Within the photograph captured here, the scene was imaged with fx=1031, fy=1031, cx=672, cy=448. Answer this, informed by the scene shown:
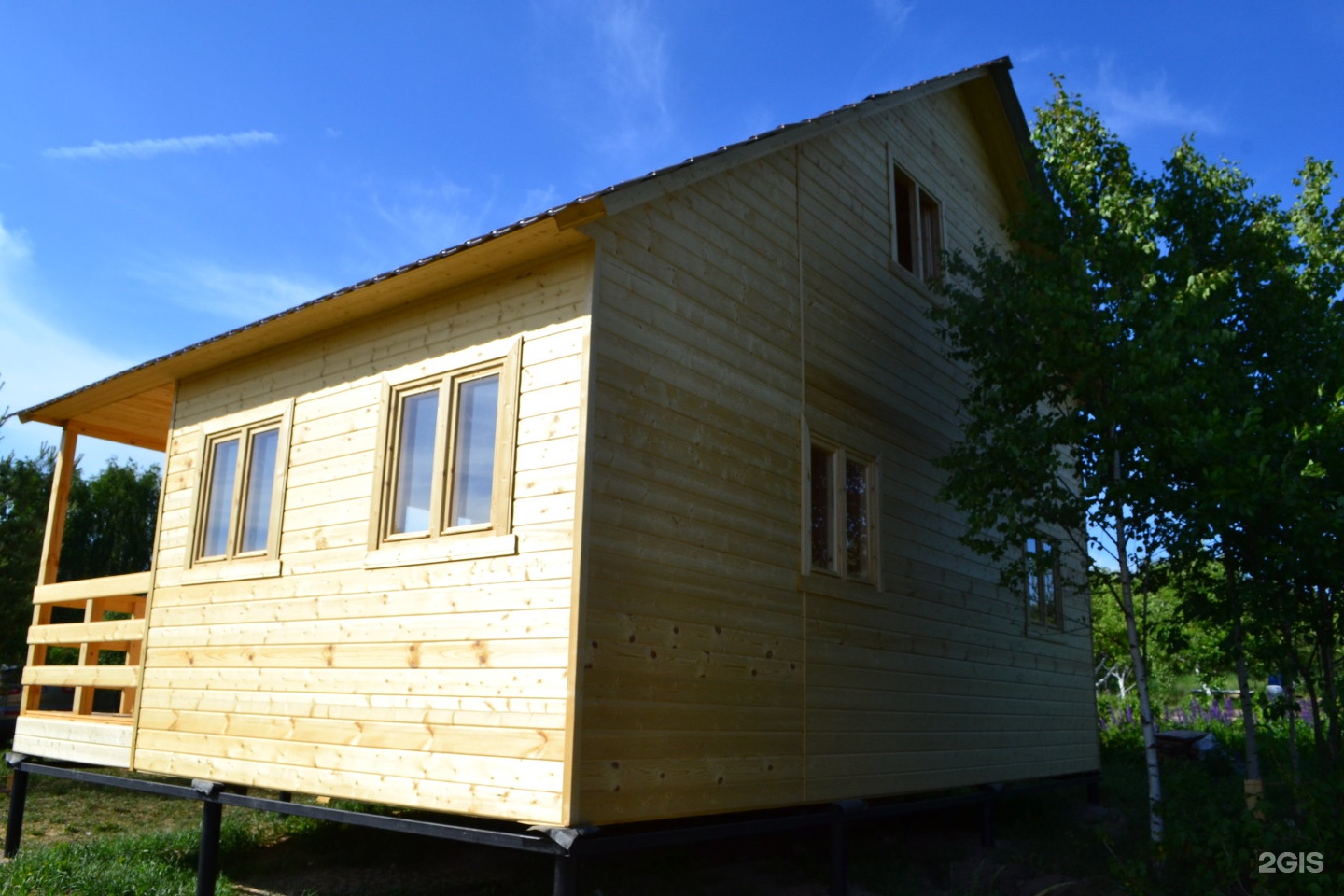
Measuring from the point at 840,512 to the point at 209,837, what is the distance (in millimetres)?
5921

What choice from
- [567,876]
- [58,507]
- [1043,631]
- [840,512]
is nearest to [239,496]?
[58,507]

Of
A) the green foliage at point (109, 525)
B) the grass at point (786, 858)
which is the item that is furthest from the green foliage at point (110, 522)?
the grass at point (786, 858)

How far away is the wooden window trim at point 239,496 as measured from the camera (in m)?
8.74

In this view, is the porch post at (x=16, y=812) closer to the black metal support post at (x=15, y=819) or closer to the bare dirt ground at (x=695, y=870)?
the black metal support post at (x=15, y=819)

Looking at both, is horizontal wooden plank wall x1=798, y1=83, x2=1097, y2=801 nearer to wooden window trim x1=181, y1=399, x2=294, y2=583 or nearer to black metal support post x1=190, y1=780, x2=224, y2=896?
wooden window trim x1=181, y1=399, x2=294, y2=583

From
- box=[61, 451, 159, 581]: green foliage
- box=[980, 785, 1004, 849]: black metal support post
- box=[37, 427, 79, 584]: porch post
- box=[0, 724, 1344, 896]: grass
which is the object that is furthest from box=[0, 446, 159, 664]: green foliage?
box=[980, 785, 1004, 849]: black metal support post

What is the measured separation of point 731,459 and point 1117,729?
15289 millimetres

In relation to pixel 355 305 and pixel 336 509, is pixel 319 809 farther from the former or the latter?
pixel 355 305

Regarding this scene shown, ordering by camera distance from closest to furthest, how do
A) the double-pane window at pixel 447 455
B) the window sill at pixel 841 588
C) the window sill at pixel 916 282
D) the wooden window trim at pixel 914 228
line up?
the double-pane window at pixel 447 455, the window sill at pixel 841 588, the window sill at pixel 916 282, the wooden window trim at pixel 914 228

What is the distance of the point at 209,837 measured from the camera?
8.51 metres

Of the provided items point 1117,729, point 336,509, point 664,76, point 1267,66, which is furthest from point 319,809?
point 1117,729

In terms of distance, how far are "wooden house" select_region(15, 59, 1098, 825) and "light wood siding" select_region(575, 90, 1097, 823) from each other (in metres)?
0.03

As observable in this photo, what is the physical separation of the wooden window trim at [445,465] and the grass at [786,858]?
8.10ft

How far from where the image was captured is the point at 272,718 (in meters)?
8.20
